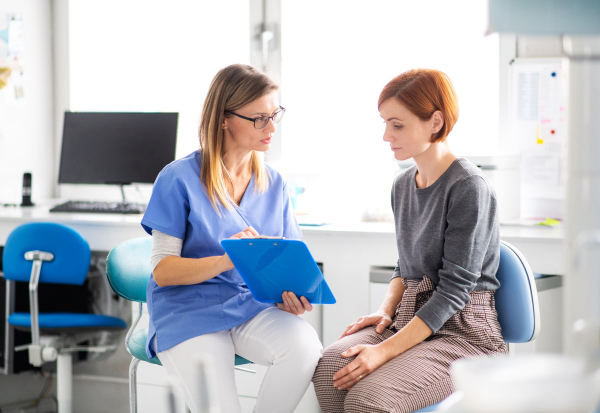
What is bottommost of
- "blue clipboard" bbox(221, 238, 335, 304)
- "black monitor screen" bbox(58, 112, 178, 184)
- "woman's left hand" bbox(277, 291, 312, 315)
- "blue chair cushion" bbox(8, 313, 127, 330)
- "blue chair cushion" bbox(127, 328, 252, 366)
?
"blue chair cushion" bbox(8, 313, 127, 330)

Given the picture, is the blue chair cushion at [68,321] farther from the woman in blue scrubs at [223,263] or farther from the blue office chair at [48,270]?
the woman in blue scrubs at [223,263]

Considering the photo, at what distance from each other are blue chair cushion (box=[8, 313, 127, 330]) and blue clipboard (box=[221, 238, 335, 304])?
3.46ft

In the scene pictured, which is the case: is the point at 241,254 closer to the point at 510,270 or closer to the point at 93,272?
the point at 510,270

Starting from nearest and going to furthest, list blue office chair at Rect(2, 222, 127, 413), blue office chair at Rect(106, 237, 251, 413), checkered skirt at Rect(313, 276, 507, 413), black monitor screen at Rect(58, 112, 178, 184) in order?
checkered skirt at Rect(313, 276, 507, 413)
blue office chair at Rect(106, 237, 251, 413)
blue office chair at Rect(2, 222, 127, 413)
black monitor screen at Rect(58, 112, 178, 184)

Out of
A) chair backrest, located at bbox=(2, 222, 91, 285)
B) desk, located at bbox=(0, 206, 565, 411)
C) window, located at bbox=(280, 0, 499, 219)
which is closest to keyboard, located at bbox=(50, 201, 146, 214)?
chair backrest, located at bbox=(2, 222, 91, 285)

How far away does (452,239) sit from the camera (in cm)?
150

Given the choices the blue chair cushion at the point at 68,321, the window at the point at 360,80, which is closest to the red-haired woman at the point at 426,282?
the window at the point at 360,80

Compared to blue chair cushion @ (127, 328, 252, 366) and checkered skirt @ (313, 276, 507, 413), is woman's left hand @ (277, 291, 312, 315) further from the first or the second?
blue chair cushion @ (127, 328, 252, 366)

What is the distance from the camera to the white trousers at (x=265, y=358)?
5.11 ft

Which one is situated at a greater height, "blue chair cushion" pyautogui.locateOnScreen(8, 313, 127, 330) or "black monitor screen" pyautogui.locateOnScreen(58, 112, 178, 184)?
"black monitor screen" pyautogui.locateOnScreen(58, 112, 178, 184)

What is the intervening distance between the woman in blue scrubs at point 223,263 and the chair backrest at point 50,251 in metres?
0.83

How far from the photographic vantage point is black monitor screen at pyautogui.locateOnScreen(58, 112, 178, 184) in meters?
2.85

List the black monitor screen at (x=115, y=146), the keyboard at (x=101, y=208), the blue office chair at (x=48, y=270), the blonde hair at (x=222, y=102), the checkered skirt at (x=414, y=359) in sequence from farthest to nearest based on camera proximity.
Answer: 1. the black monitor screen at (x=115, y=146)
2. the keyboard at (x=101, y=208)
3. the blue office chair at (x=48, y=270)
4. the blonde hair at (x=222, y=102)
5. the checkered skirt at (x=414, y=359)

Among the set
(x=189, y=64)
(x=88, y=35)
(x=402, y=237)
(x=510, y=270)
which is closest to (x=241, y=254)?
(x=402, y=237)
